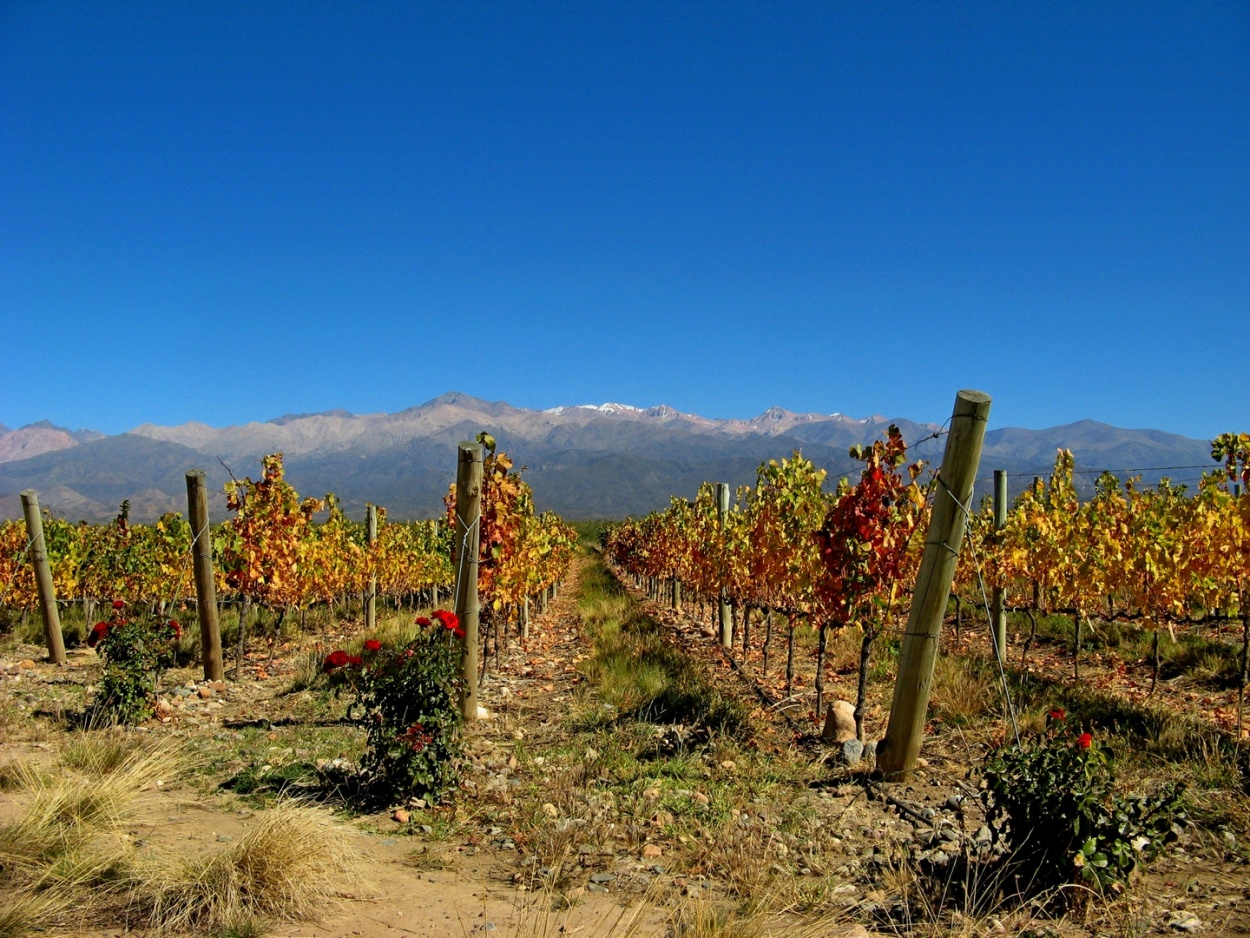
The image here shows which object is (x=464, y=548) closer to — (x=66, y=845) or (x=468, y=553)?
(x=468, y=553)

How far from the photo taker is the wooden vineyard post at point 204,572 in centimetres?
814

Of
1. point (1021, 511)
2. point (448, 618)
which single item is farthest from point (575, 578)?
point (448, 618)

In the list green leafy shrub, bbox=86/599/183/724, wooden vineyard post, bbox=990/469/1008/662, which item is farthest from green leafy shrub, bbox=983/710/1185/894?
wooden vineyard post, bbox=990/469/1008/662

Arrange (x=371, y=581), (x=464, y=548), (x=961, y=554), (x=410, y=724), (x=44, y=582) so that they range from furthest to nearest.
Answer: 1. (x=371, y=581)
2. (x=961, y=554)
3. (x=44, y=582)
4. (x=464, y=548)
5. (x=410, y=724)

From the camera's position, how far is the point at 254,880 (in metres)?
3.18

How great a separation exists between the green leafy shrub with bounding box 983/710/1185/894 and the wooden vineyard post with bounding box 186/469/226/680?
7.74 meters

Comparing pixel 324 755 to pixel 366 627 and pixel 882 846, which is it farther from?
pixel 366 627

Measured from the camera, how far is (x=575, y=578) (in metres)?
34.1

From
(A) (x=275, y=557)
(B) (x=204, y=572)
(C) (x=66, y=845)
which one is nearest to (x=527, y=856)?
(C) (x=66, y=845)

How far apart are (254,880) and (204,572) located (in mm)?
5875

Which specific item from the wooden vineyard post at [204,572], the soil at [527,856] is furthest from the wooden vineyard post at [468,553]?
the wooden vineyard post at [204,572]

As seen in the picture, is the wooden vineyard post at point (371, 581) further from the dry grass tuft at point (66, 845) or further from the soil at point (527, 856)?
the dry grass tuft at point (66, 845)

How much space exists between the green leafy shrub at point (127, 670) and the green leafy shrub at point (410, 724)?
2.66m

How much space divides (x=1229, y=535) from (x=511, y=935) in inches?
329
